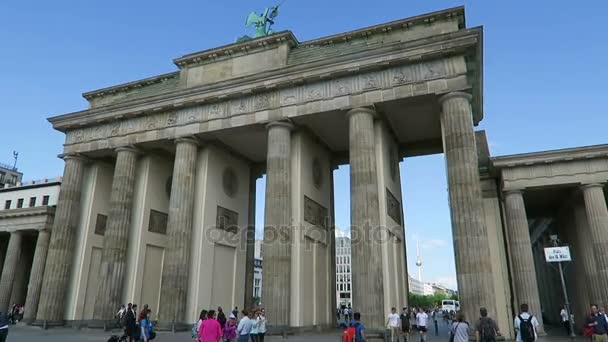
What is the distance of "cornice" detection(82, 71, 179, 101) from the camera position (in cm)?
2657

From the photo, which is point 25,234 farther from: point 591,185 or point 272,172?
point 591,185

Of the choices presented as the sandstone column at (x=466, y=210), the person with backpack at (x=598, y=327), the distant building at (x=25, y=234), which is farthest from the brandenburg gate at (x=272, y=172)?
the person with backpack at (x=598, y=327)

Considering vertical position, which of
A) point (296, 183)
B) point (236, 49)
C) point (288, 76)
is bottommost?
point (296, 183)

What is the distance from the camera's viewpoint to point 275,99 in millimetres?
21672

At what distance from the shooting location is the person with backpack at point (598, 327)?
1123 cm

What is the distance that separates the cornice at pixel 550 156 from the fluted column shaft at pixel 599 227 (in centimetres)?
156

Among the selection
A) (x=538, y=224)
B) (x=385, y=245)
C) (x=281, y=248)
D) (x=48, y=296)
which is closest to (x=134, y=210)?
(x=48, y=296)

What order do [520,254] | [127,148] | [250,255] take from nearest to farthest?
1. [520,254]
2. [127,148]
3. [250,255]

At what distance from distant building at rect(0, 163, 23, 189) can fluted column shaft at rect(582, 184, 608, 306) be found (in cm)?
7504

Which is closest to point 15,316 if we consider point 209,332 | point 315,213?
point 315,213

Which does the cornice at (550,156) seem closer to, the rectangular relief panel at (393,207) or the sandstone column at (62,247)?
the rectangular relief panel at (393,207)

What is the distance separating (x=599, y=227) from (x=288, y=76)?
56.6ft

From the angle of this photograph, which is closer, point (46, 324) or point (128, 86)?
point (46, 324)

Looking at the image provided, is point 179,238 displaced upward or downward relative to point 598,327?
upward
